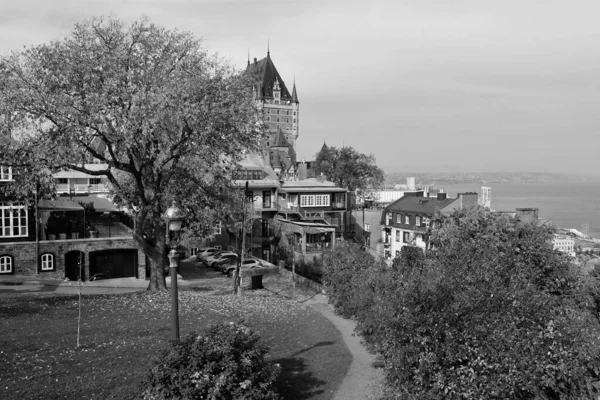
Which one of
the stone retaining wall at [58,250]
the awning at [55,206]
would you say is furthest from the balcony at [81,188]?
the stone retaining wall at [58,250]

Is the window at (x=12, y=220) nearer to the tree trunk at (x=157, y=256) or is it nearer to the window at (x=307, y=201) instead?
the tree trunk at (x=157, y=256)

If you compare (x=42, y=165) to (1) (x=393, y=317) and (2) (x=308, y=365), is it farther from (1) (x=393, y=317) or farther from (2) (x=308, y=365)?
(1) (x=393, y=317)

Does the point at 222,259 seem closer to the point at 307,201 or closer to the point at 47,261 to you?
the point at 47,261

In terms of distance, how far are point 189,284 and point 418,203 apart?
112 ft

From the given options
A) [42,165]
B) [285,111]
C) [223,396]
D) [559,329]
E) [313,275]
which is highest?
[285,111]

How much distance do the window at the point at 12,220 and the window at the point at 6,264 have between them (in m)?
1.41

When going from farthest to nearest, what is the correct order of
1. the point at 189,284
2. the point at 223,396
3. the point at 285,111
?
the point at 285,111
the point at 189,284
the point at 223,396

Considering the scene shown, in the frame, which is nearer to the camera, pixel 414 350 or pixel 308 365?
pixel 414 350

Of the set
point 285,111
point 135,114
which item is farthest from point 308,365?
point 285,111

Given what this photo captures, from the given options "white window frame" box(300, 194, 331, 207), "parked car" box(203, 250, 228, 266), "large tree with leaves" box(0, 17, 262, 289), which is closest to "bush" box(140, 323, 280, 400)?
"large tree with leaves" box(0, 17, 262, 289)

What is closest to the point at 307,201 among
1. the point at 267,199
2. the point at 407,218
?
the point at 267,199

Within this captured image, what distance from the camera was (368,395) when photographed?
48.3ft

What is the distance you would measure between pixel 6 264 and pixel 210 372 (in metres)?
26.6

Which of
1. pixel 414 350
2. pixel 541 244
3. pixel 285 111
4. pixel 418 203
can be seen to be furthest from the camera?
pixel 285 111
